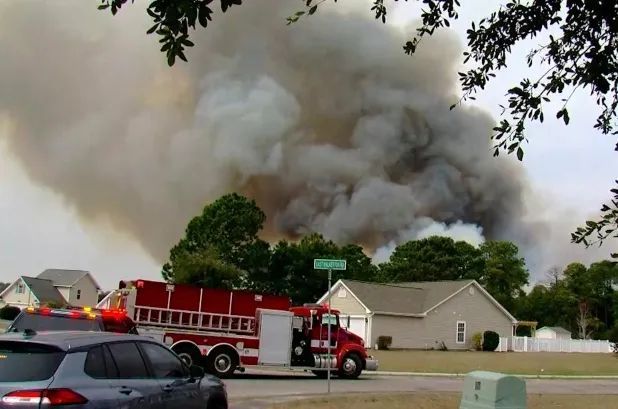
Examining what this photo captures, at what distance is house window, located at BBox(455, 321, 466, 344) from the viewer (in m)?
51.4

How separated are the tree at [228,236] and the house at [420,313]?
14208mm

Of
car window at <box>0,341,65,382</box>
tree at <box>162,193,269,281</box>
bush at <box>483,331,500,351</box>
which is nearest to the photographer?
car window at <box>0,341,65,382</box>

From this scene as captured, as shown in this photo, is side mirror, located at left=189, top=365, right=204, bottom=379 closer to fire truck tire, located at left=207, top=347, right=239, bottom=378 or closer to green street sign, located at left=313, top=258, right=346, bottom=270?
green street sign, located at left=313, top=258, right=346, bottom=270

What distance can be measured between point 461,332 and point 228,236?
76.1 ft

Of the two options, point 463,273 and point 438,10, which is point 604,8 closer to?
point 438,10

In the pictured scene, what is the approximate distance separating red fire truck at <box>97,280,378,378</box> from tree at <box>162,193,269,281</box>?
40.0m

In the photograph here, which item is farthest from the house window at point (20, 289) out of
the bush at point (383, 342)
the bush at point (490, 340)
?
the bush at point (490, 340)

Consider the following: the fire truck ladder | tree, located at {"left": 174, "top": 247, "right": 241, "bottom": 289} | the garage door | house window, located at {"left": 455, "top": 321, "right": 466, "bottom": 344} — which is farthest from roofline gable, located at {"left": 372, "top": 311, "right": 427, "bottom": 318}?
the fire truck ladder

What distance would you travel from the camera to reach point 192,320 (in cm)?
2091

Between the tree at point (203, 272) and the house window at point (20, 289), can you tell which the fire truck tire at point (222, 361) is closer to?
the tree at point (203, 272)

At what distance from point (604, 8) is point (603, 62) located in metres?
0.55

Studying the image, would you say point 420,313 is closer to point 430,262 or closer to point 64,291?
point 430,262

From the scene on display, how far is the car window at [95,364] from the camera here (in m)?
6.61

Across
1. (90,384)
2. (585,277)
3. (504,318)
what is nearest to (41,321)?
(90,384)
